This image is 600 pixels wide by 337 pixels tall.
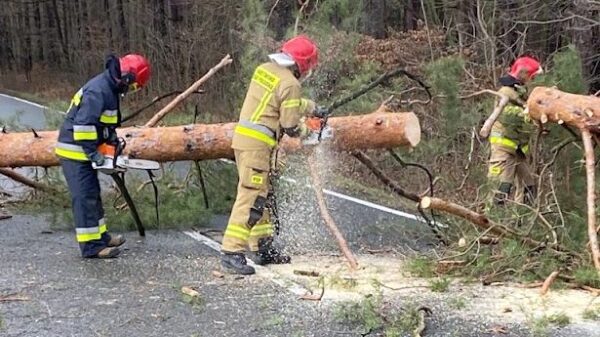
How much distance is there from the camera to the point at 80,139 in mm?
6430

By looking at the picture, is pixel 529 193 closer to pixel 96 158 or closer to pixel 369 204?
pixel 369 204

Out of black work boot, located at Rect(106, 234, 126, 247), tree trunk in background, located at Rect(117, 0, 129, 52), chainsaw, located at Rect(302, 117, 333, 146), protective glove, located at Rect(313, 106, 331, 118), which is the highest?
protective glove, located at Rect(313, 106, 331, 118)

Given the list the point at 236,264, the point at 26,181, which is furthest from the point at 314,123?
the point at 26,181

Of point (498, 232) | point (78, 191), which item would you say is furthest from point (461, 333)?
point (78, 191)

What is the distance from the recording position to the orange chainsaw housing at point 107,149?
661cm

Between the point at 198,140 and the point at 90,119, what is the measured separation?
134cm

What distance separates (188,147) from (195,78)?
11.0 m

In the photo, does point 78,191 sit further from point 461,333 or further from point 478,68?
point 478,68

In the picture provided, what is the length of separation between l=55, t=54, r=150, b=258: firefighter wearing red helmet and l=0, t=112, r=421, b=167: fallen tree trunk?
3.02 feet

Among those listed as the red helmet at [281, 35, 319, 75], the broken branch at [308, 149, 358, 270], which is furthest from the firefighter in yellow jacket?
the broken branch at [308, 149, 358, 270]

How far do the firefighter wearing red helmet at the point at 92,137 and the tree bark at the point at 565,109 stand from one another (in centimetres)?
329

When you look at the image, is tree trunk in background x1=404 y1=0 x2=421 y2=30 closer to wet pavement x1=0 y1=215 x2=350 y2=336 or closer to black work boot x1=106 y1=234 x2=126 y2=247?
wet pavement x1=0 y1=215 x2=350 y2=336

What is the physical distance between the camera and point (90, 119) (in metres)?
6.40

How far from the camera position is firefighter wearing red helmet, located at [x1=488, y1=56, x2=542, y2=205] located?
7.72m
